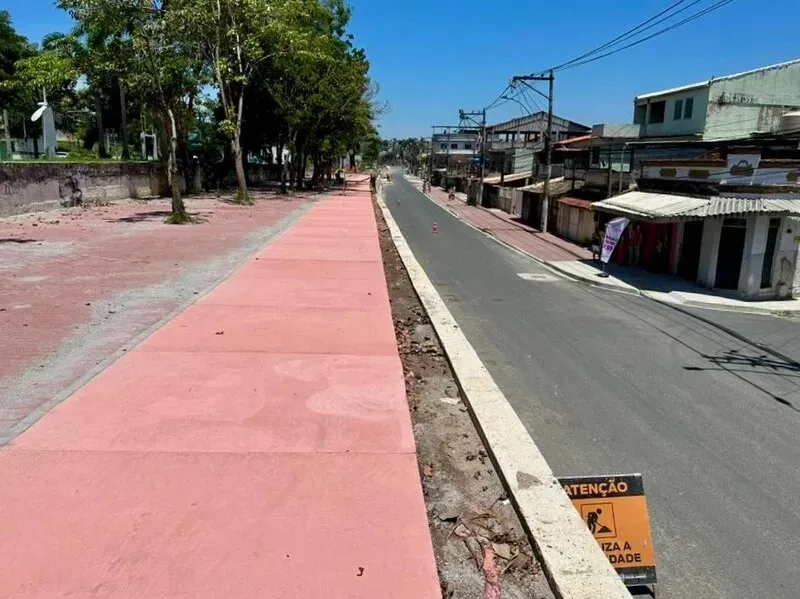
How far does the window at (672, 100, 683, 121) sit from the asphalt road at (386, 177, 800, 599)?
80.6 feet

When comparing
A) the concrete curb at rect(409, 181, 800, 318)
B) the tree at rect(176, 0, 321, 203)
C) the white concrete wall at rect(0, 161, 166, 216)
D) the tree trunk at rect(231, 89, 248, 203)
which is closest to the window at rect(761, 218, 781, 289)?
the concrete curb at rect(409, 181, 800, 318)

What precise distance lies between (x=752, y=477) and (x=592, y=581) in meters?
3.23

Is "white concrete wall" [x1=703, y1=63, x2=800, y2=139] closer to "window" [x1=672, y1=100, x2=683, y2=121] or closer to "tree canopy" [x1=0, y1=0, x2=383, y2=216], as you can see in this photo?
"window" [x1=672, y1=100, x2=683, y2=121]

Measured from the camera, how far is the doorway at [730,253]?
19047 mm

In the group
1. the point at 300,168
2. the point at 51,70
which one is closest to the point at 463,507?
the point at 51,70

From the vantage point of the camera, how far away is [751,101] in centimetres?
3534

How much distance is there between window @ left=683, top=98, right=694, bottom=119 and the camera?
35.9m

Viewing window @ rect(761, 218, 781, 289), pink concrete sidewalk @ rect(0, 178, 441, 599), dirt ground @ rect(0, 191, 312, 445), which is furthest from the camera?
window @ rect(761, 218, 781, 289)

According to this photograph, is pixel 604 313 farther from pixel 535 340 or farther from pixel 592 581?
pixel 592 581

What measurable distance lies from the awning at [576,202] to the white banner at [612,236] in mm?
7357

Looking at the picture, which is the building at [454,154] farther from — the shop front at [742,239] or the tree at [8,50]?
the shop front at [742,239]

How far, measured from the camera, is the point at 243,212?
30.3 metres

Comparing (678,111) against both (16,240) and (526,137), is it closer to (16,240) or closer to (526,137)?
(16,240)

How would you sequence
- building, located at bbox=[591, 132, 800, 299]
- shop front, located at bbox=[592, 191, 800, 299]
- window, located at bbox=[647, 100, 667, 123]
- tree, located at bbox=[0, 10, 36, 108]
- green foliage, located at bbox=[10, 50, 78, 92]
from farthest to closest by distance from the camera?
tree, located at bbox=[0, 10, 36, 108] < window, located at bbox=[647, 100, 667, 123] < green foliage, located at bbox=[10, 50, 78, 92] < building, located at bbox=[591, 132, 800, 299] < shop front, located at bbox=[592, 191, 800, 299]
